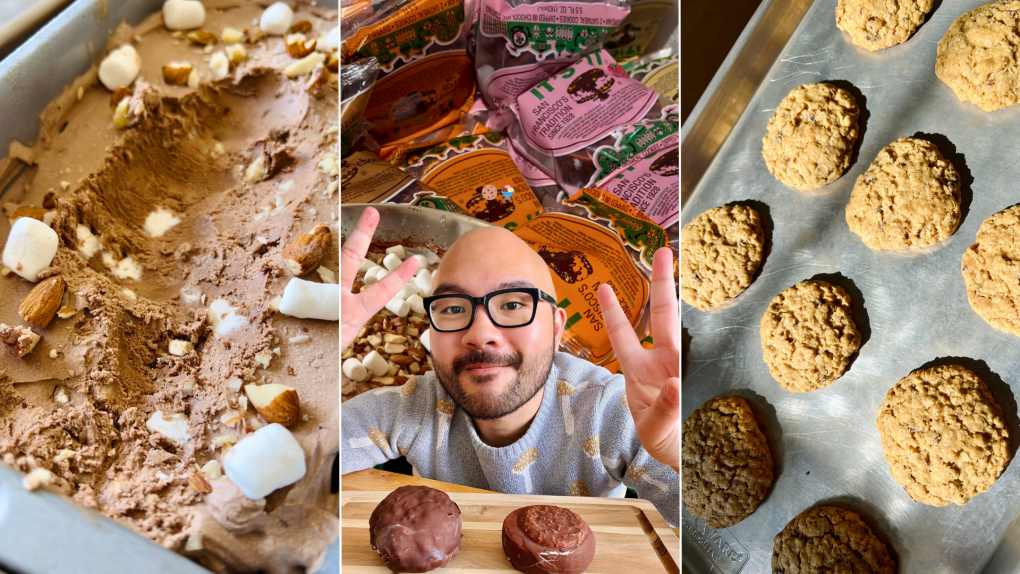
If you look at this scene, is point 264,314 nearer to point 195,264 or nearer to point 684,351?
point 195,264

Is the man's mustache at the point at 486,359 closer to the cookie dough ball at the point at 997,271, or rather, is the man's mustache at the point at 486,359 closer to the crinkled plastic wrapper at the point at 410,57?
the crinkled plastic wrapper at the point at 410,57

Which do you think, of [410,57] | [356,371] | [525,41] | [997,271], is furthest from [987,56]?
[356,371]

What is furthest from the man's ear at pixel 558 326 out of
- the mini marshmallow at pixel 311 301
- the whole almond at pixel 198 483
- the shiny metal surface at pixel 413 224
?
the whole almond at pixel 198 483

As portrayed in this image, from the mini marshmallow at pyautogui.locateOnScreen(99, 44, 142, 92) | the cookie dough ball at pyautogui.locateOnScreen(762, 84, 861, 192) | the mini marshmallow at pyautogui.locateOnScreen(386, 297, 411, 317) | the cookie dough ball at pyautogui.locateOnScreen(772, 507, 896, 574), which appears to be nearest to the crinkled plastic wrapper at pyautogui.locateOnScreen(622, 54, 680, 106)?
the cookie dough ball at pyautogui.locateOnScreen(762, 84, 861, 192)

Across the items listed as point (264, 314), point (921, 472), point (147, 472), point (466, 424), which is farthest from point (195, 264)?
point (921, 472)

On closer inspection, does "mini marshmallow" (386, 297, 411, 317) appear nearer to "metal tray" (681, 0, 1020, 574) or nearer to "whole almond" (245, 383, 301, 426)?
"whole almond" (245, 383, 301, 426)

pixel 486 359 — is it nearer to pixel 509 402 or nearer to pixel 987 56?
pixel 509 402
